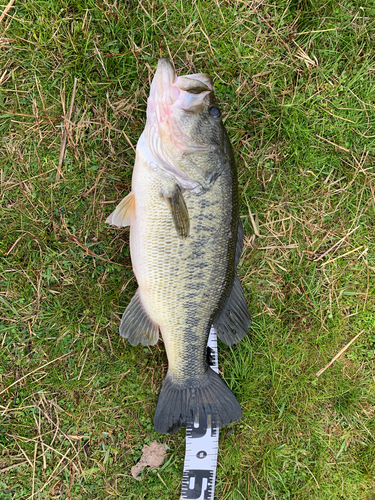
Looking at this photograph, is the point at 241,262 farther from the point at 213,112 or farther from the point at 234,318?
the point at 213,112

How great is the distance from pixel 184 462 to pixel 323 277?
6.64 feet

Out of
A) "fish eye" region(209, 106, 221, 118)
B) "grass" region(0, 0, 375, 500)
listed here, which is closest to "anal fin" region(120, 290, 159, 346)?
"grass" region(0, 0, 375, 500)

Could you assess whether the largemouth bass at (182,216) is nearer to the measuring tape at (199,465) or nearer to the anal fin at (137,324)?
the anal fin at (137,324)

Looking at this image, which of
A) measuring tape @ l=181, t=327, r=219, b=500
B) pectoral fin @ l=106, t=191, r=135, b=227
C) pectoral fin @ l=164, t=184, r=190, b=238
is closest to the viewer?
pectoral fin @ l=164, t=184, r=190, b=238

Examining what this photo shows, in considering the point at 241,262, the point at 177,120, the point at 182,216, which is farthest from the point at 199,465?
the point at 177,120

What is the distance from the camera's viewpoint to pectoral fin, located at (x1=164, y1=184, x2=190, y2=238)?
6.30ft

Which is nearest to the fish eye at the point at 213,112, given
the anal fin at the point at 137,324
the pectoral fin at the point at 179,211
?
the pectoral fin at the point at 179,211

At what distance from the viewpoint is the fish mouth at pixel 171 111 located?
1.93 m

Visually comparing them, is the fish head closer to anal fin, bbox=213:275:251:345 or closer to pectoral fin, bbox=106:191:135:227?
pectoral fin, bbox=106:191:135:227

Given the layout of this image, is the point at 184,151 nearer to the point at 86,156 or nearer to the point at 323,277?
the point at 86,156

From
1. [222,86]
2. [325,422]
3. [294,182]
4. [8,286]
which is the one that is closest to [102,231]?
[8,286]

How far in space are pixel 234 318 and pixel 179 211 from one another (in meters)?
0.95

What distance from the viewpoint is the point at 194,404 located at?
91.7 inches

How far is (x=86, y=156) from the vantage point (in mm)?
2518
